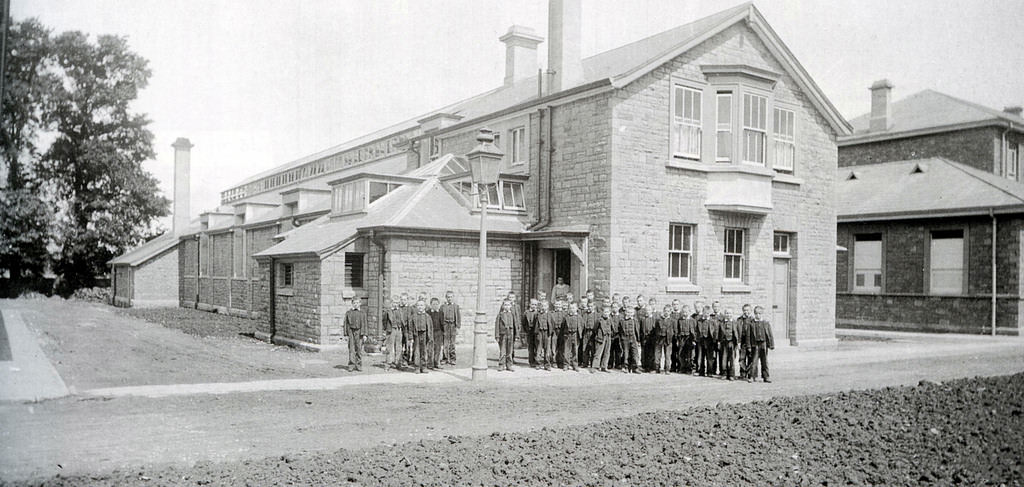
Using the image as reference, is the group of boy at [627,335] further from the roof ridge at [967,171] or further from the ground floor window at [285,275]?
the ground floor window at [285,275]

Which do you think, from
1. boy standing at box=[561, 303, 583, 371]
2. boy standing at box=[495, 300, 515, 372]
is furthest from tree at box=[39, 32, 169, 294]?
boy standing at box=[561, 303, 583, 371]

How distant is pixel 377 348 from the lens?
1873 cm

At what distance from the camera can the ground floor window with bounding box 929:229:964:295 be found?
1739cm

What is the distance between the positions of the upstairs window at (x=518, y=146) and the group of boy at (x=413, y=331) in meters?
7.16

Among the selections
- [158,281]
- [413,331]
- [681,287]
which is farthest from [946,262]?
[158,281]

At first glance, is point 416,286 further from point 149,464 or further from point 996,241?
point 996,241

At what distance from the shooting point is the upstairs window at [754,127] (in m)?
19.7

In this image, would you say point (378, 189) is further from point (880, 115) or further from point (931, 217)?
point (880, 115)

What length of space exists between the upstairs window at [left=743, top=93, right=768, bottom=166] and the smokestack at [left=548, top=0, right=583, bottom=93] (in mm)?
4751

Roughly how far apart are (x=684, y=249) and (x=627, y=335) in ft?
16.0

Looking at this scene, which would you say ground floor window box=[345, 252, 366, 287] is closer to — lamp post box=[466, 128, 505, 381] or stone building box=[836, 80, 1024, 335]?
lamp post box=[466, 128, 505, 381]

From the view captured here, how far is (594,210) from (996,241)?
8.78m

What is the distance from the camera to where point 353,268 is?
19453 mm

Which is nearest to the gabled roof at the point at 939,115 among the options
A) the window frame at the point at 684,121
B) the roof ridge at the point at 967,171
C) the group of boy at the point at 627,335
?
the roof ridge at the point at 967,171
